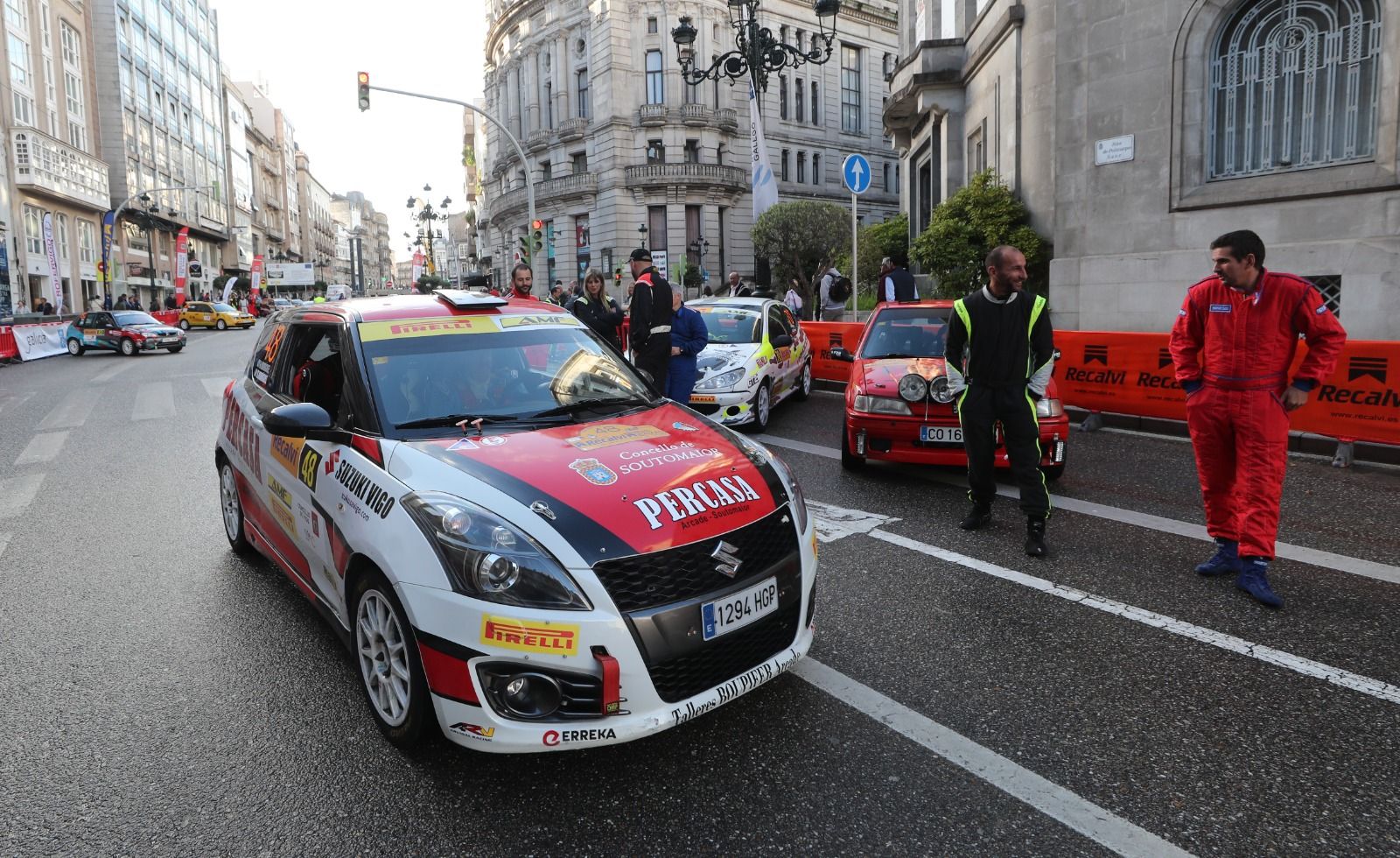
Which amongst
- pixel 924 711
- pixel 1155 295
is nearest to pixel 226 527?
pixel 924 711

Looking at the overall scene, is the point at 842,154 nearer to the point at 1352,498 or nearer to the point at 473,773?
the point at 1352,498

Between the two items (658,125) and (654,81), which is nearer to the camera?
(658,125)

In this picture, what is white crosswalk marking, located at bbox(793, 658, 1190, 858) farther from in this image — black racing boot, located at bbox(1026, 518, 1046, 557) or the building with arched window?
the building with arched window

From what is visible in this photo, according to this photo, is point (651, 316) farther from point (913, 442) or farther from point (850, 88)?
point (850, 88)

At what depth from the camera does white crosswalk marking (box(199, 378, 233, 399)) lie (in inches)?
560

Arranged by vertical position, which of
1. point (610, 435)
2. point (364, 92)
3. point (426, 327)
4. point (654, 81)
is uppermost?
point (654, 81)

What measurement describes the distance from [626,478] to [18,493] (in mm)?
7091

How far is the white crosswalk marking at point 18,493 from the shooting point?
6.85m

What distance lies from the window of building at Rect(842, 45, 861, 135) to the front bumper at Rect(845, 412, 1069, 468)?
5956cm

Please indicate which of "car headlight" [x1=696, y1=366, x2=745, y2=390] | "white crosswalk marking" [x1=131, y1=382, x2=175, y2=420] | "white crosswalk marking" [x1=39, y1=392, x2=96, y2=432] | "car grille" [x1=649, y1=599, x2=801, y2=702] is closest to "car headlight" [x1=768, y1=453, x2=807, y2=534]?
"car grille" [x1=649, y1=599, x2=801, y2=702]

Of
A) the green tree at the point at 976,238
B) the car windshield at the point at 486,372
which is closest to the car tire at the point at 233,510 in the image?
the car windshield at the point at 486,372

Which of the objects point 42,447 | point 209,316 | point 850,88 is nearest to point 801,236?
point 850,88

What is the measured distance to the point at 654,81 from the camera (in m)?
54.3

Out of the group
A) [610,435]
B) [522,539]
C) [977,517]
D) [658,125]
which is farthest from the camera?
[658,125]
